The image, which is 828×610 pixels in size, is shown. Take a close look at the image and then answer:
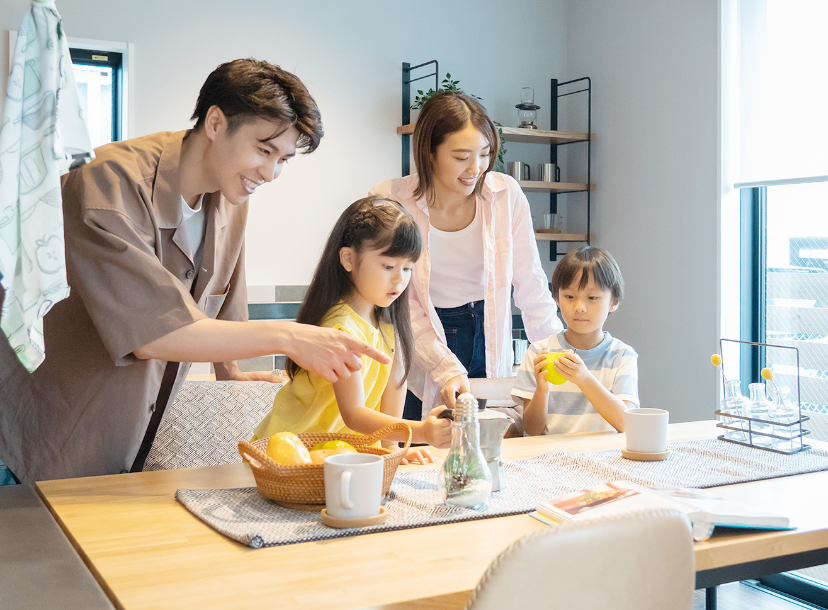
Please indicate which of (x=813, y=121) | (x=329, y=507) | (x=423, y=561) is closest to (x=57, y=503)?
(x=329, y=507)

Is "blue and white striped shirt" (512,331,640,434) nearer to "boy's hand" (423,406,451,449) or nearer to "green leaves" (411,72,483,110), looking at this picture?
"boy's hand" (423,406,451,449)

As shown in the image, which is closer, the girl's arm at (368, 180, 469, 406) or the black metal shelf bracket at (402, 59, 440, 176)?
the girl's arm at (368, 180, 469, 406)

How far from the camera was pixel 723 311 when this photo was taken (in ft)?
11.1

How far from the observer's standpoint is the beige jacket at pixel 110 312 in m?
1.31

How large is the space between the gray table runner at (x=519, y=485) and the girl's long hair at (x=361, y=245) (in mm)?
514

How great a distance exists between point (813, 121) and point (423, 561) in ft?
9.19

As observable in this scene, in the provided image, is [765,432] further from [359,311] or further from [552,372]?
[359,311]

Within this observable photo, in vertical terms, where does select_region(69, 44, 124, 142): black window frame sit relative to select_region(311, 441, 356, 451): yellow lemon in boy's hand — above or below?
above

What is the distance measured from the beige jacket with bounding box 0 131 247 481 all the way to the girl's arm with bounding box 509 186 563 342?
1.13 metres

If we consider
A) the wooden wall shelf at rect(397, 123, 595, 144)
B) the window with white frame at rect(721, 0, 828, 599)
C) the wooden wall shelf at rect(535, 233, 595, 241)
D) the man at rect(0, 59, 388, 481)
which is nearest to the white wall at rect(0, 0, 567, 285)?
the wooden wall shelf at rect(397, 123, 595, 144)

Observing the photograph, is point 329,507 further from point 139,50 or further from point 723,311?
point 139,50

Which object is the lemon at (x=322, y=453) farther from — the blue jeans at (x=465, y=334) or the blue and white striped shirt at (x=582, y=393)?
the blue jeans at (x=465, y=334)

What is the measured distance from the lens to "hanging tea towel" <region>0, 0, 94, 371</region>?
3.49 ft

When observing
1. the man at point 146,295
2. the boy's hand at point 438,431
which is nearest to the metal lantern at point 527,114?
the man at point 146,295
